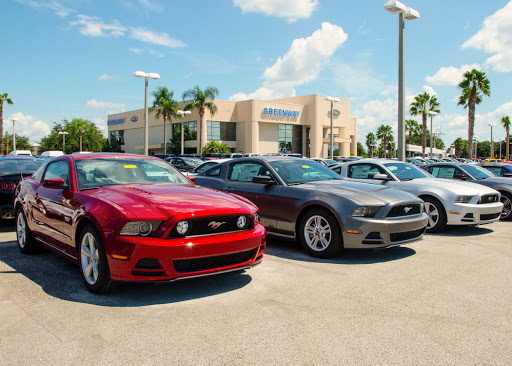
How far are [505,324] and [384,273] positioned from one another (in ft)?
5.88

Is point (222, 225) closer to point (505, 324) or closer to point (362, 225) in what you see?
point (362, 225)

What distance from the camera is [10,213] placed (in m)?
8.37

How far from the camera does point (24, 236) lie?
630cm

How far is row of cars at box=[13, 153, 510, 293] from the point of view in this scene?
4.11 metres

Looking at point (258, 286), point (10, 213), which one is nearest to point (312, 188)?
point (258, 286)

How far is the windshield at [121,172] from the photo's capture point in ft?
17.0

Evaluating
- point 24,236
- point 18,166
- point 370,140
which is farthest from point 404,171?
point 370,140

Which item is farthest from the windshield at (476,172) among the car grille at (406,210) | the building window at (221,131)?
the building window at (221,131)

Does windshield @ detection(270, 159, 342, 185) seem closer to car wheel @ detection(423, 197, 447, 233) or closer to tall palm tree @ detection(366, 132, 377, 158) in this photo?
car wheel @ detection(423, 197, 447, 233)

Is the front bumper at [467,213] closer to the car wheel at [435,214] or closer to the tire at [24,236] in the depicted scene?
the car wheel at [435,214]

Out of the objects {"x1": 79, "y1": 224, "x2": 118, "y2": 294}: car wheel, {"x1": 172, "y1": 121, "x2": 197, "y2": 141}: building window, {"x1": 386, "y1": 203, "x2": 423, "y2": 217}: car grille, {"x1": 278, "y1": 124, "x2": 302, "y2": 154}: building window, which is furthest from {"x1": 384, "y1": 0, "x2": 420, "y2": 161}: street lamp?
{"x1": 278, "y1": 124, "x2": 302, "y2": 154}: building window

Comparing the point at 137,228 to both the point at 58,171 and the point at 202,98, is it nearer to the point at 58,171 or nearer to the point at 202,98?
the point at 58,171

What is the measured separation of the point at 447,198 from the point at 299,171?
3.26 meters

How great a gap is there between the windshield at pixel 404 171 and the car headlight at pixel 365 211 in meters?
3.55
